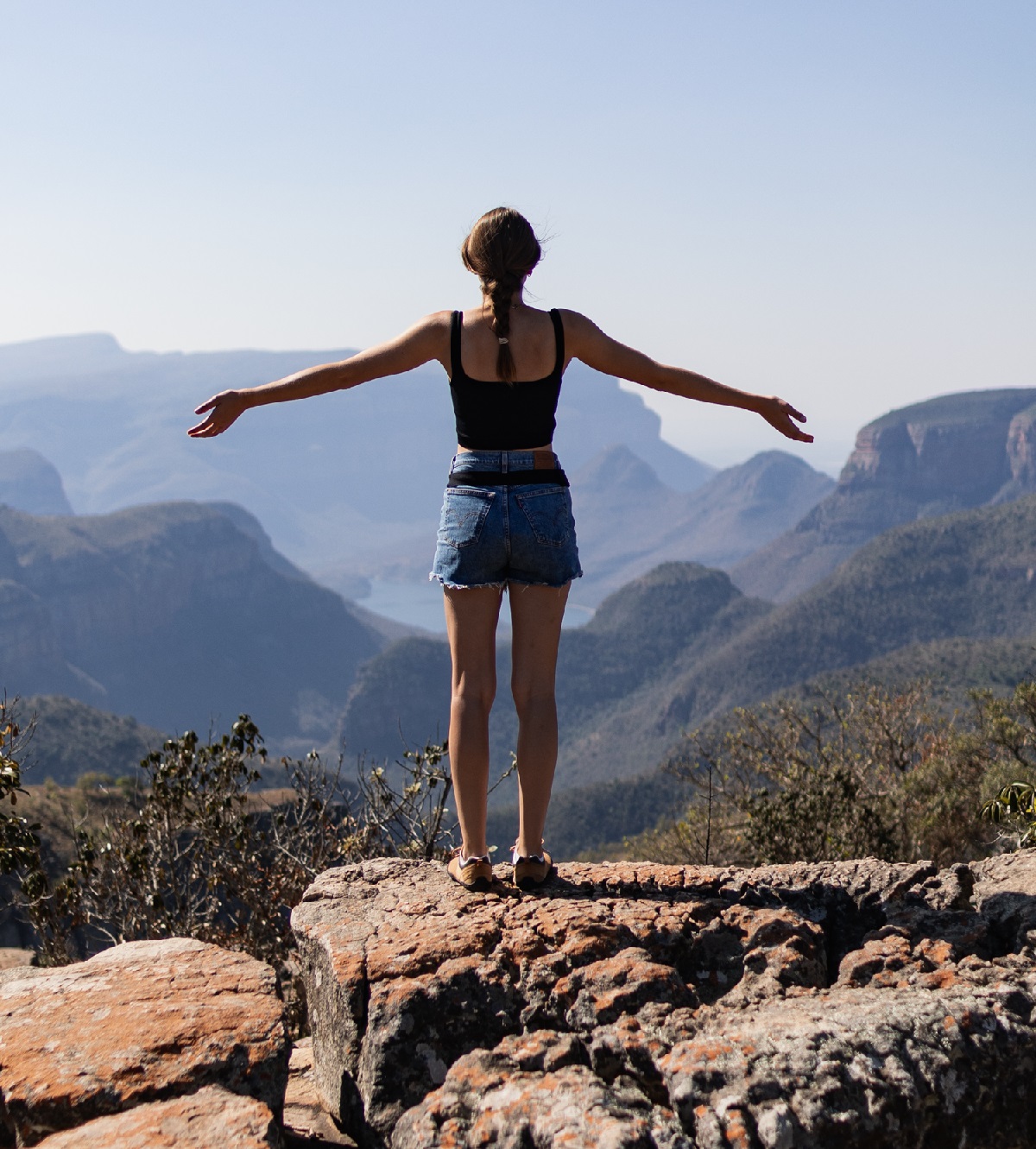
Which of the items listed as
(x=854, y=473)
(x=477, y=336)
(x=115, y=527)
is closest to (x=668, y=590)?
(x=854, y=473)

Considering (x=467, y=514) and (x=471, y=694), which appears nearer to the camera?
(x=467, y=514)

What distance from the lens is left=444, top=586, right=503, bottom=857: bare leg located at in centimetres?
381

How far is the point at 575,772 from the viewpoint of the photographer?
83.9 m

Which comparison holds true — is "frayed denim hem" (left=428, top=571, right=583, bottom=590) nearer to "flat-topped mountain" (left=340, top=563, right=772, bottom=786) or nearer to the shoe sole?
Answer: the shoe sole

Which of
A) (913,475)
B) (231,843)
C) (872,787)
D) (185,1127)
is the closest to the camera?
(185,1127)

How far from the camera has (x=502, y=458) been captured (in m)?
3.69

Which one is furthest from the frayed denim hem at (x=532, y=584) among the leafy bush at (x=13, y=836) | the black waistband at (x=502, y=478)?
the leafy bush at (x=13, y=836)

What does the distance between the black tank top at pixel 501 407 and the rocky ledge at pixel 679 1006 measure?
156cm

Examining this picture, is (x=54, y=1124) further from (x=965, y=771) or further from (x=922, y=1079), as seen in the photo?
(x=965, y=771)

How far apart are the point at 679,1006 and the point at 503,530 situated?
5.08 ft

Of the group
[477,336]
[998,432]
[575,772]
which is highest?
[998,432]

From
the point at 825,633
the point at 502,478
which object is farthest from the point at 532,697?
the point at 825,633

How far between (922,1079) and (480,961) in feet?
4.19

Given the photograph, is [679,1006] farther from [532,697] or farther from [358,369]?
[358,369]
